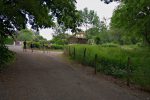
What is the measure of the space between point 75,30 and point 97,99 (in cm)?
2019

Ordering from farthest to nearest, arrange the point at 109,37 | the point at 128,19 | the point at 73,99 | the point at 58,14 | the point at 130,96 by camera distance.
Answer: the point at 109,37, the point at 128,19, the point at 58,14, the point at 130,96, the point at 73,99

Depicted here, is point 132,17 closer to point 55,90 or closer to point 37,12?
point 37,12

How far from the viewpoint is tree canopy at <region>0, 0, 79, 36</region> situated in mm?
25609

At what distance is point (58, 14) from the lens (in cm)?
3228

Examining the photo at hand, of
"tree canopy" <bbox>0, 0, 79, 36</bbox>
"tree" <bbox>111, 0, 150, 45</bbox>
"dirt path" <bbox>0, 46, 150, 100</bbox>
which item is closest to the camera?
"dirt path" <bbox>0, 46, 150, 100</bbox>

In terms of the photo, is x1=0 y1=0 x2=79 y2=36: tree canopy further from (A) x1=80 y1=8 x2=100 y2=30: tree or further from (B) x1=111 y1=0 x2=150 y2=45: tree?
(A) x1=80 y1=8 x2=100 y2=30: tree

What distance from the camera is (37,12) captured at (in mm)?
28016

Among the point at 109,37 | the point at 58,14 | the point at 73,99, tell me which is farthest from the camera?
the point at 109,37

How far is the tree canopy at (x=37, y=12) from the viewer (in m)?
25.6

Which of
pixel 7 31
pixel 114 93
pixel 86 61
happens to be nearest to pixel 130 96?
pixel 114 93

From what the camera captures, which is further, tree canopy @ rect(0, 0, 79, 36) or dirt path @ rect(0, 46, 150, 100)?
tree canopy @ rect(0, 0, 79, 36)

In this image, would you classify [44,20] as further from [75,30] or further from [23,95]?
[23,95]

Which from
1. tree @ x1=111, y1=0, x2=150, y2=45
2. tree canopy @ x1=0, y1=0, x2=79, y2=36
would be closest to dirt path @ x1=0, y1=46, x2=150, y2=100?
tree canopy @ x1=0, y1=0, x2=79, y2=36

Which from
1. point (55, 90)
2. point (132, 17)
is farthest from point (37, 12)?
point (55, 90)
